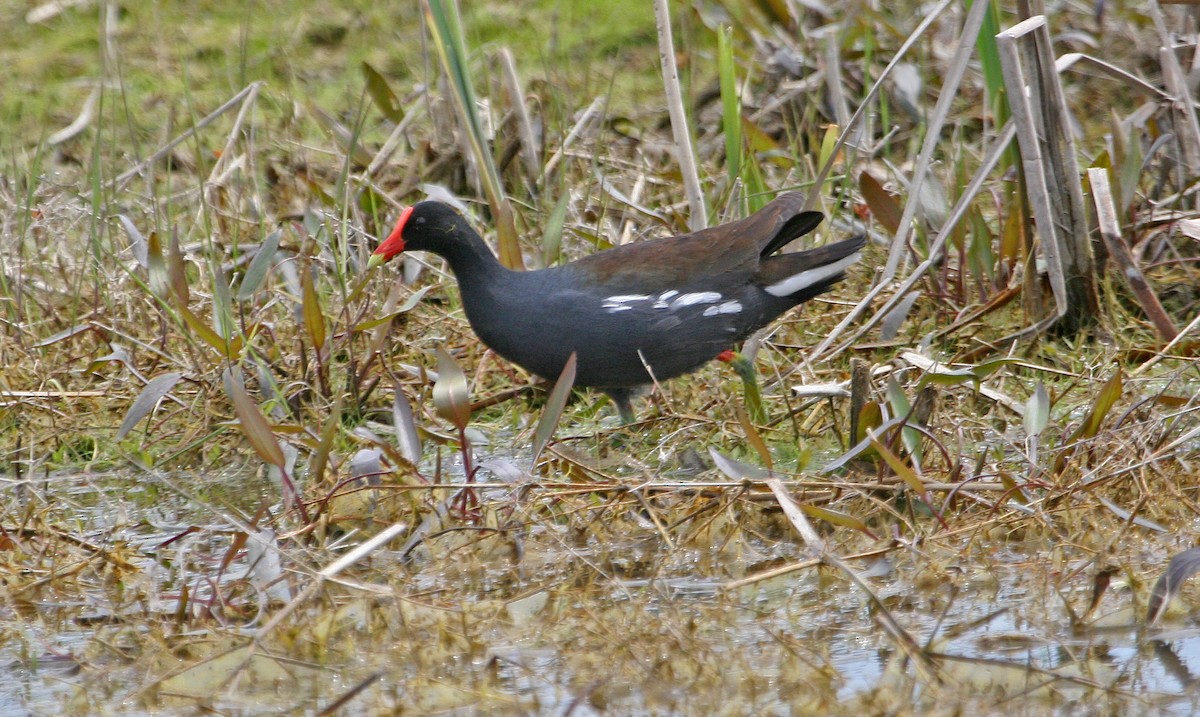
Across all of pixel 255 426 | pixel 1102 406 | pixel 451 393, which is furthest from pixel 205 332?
pixel 1102 406

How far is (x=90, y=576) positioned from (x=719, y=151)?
278 centimetres

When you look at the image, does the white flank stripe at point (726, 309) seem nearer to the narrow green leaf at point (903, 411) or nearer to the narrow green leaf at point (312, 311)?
the narrow green leaf at point (903, 411)

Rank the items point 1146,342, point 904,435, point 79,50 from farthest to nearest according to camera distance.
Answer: point 79,50, point 1146,342, point 904,435

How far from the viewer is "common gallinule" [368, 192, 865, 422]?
3.36 m

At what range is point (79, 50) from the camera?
6113 millimetres

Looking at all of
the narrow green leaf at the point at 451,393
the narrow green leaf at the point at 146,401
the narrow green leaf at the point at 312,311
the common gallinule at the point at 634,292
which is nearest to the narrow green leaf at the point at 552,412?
the narrow green leaf at the point at 451,393

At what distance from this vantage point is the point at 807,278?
11.6 feet

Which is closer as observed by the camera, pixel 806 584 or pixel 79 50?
pixel 806 584

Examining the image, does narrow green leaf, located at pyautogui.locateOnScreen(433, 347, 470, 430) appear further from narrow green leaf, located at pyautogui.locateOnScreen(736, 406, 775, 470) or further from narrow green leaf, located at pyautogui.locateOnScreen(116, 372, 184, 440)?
narrow green leaf, located at pyautogui.locateOnScreen(116, 372, 184, 440)

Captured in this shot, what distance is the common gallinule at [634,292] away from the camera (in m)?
3.36

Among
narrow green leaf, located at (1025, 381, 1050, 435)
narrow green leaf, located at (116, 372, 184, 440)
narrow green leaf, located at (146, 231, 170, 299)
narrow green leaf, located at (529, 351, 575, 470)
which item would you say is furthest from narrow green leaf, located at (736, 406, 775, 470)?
narrow green leaf, located at (146, 231, 170, 299)

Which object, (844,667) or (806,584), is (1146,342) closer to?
(806,584)

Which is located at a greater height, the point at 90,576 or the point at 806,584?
the point at 90,576

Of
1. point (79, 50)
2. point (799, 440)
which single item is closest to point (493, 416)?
point (799, 440)
